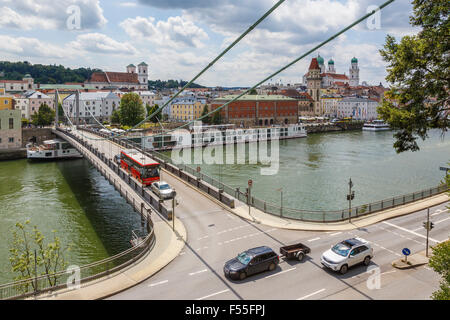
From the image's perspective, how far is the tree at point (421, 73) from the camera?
9.80 metres

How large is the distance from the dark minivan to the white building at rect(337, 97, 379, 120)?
419 ft

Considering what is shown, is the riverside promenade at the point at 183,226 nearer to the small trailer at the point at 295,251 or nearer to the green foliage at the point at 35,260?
the green foliage at the point at 35,260

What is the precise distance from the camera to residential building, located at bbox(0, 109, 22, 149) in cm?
5731

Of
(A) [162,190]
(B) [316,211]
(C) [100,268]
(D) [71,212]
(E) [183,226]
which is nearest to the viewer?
(E) [183,226]

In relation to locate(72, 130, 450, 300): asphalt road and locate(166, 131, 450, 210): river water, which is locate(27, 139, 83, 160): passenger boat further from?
locate(72, 130, 450, 300): asphalt road

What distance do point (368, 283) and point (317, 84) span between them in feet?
428

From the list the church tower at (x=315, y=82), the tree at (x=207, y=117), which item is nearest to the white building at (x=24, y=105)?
the tree at (x=207, y=117)

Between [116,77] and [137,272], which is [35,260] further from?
[116,77]

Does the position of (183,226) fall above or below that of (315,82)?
below

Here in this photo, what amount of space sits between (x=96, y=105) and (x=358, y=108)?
297ft

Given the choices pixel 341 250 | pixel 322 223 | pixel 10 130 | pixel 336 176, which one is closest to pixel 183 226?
pixel 322 223

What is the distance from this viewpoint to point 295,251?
44.4 ft

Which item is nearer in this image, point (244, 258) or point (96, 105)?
point (244, 258)

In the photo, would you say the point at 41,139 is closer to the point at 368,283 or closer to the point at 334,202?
the point at 334,202
